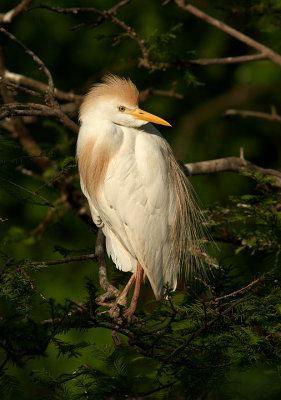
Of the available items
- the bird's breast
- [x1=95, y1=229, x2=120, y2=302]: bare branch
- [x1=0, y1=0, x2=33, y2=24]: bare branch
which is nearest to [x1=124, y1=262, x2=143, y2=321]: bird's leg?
[x1=95, y1=229, x2=120, y2=302]: bare branch

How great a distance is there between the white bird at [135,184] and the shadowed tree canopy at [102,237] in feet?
0.68

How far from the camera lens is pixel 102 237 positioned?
12.1 ft

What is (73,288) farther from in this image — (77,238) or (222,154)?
(222,154)

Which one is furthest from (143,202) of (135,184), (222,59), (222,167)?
(222,59)

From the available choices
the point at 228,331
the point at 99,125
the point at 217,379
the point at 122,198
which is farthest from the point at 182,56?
the point at 217,379

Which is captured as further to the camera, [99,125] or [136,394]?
[99,125]

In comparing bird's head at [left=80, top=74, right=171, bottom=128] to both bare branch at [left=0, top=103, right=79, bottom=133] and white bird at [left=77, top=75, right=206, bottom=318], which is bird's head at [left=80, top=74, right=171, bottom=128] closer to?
white bird at [left=77, top=75, right=206, bottom=318]

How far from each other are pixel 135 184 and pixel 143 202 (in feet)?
0.43

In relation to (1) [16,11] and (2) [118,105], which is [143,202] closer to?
(2) [118,105]

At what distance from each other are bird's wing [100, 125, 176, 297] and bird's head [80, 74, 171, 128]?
0.39 ft

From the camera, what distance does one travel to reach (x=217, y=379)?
201 centimetres

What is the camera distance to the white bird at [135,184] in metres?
3.33

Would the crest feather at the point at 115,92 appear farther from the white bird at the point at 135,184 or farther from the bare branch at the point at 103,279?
the bare branch at the point at 103,279

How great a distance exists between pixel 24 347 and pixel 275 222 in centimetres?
164
